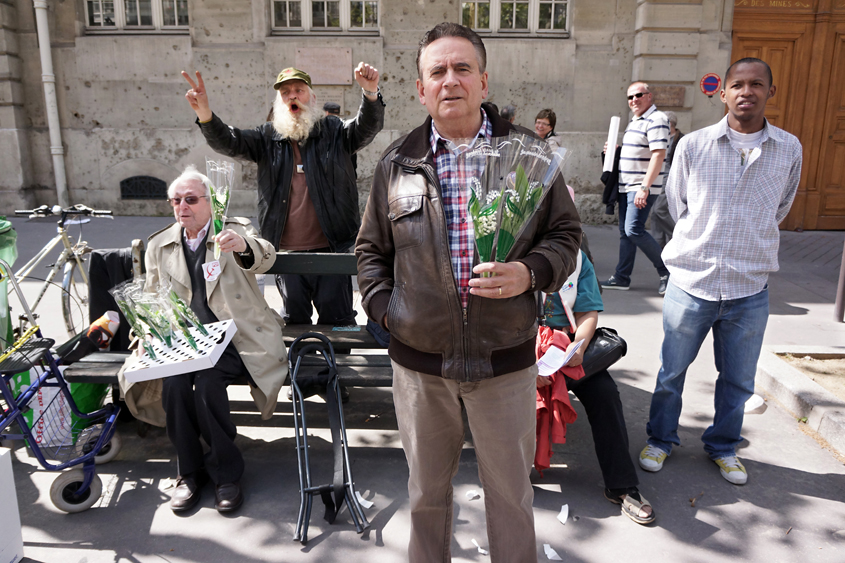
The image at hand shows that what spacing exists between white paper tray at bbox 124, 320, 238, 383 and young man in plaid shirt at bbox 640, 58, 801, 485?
2.33 meters

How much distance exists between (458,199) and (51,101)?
11.1 meters

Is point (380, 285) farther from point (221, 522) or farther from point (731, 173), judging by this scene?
point (731, 173)

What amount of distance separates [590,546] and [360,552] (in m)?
1.02

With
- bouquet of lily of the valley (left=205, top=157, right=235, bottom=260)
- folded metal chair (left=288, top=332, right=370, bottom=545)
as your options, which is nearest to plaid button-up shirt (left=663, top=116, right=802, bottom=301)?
folded metal chair (left=288, top=332, right=370, bottom=545)

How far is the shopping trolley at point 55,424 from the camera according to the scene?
2.98 m

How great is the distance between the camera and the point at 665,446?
3.48 meters

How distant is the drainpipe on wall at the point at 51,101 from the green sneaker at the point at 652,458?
35.9 ft

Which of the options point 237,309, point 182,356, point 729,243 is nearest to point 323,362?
point 237,309

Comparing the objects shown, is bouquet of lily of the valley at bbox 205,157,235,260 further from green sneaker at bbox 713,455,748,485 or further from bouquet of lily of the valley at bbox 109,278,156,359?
green sneaker at bbox 713,455,748,485

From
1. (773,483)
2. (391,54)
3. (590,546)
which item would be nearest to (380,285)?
(590,546)

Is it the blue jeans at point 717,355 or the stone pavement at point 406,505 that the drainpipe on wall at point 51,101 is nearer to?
the stone pavement at point 406,505

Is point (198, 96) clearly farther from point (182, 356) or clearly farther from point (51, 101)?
point (51, 101)

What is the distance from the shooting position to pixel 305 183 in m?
4.38

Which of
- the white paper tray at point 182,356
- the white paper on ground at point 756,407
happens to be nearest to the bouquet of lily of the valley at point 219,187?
the white paper tray at point 182,356
